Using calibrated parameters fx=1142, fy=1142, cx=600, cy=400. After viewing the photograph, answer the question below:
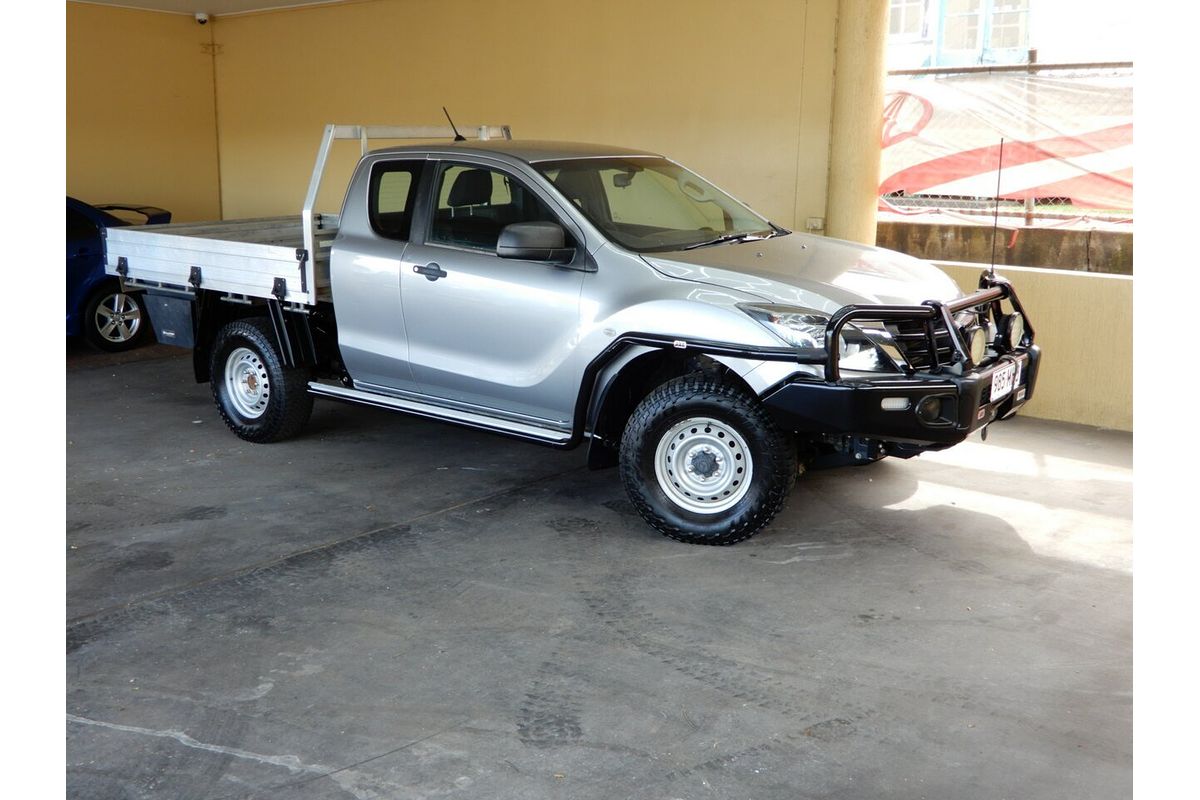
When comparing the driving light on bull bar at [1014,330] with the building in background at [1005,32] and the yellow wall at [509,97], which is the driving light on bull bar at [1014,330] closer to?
the yellow wall at [509,97]

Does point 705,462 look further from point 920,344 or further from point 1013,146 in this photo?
point 1013,146

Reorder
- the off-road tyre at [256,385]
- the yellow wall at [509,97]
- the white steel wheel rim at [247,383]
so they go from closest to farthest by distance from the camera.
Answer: the off-road tyre at [256,385]
the white steel wheel rim at [247,383]
the yellow wall at [509,97]

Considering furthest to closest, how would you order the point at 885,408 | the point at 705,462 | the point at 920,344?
the point at 705,462 → the point at 920,344 → the point at 885,408

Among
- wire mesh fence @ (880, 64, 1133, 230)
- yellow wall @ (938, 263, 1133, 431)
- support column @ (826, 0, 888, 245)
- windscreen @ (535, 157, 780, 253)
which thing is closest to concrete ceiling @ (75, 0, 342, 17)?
support column @ (826, 0, 888, 245)

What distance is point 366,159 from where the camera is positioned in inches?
267

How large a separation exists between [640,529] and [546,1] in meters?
6.85

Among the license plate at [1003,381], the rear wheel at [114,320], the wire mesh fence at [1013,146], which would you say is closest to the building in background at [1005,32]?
the wire mesh fence at [1013,146]

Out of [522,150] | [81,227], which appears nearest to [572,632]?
[522,150]

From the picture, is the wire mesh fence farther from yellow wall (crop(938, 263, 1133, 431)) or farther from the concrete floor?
the concrete floor

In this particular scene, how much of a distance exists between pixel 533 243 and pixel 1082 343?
4.45 meters

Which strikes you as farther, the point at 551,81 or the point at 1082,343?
the point at 551,81

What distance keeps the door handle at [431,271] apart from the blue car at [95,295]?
187 inches

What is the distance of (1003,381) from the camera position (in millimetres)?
5543

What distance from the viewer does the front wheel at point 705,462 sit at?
17.9 ft
